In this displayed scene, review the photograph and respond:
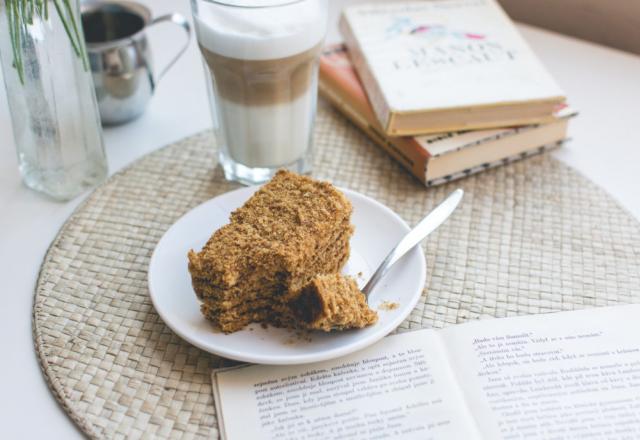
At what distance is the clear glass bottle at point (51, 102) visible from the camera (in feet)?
3.25

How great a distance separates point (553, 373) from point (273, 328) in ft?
1.16

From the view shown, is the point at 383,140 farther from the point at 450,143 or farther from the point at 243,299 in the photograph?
the point at 243,299

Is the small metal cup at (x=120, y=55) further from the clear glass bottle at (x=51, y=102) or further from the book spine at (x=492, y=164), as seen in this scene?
the book spine at (x=492, y=164)

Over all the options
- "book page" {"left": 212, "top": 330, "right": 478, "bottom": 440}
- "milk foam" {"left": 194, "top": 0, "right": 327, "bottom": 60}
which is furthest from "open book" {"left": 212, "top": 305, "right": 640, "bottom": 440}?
"milk foam" {"left": 194, "top": 0, "right": 327, "bottom": 60}

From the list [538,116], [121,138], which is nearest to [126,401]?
[121,138]

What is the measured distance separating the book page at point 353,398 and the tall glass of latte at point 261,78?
0.42m

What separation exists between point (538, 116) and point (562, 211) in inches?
7.3

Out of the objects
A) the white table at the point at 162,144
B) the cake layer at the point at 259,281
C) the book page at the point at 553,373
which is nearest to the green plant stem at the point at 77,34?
the white table at the point at 162,144

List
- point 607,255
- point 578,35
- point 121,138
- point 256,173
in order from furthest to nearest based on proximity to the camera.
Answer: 1. point 578,35
2. point 121,138
3. point 256,173
4. point 607,255

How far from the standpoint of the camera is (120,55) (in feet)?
3.99

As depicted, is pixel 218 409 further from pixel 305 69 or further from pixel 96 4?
pixel 96 4

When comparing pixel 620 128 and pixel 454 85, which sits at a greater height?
pixel 454 85

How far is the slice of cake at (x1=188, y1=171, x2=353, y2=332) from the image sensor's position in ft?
2.85

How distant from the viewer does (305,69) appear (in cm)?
111
